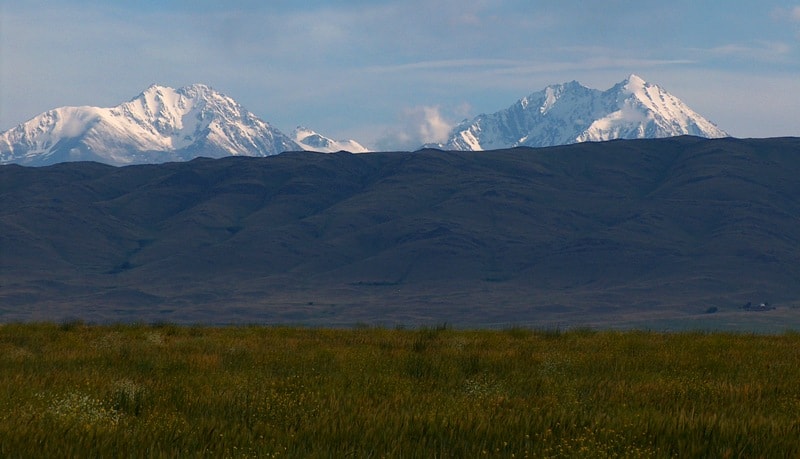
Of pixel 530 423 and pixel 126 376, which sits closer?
pixel 530 423

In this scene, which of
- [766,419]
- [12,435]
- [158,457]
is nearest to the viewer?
[158,457]

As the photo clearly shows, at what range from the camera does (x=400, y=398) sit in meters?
9.88

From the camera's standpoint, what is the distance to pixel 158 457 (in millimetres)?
6531

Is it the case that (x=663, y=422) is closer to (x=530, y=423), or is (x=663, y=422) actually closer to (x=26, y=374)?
(x=530, y=423)

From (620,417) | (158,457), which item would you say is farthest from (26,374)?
(620,417)

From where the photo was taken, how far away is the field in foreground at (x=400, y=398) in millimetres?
7281

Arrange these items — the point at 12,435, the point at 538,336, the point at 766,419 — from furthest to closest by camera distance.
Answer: the point at 538,336 < the point at 766,419 < the point at 12,435

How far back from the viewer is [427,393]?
10938mm

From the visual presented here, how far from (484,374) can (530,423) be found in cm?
526

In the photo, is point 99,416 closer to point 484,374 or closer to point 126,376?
point 126,376

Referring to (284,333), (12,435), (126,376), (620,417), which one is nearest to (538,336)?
(284,333)

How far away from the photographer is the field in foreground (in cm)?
728

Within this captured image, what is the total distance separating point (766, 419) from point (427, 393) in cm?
372

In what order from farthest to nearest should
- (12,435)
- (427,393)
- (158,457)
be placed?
(427,393)
(12,435)
(158,457)
